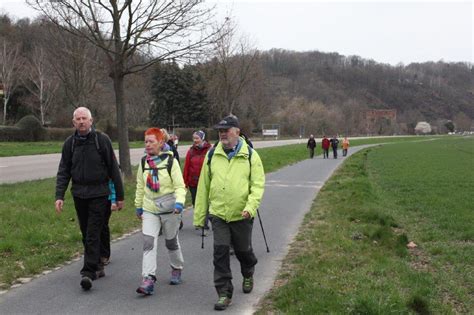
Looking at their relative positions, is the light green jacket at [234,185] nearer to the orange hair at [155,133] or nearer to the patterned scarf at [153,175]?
the patterned scarf at [153,175]

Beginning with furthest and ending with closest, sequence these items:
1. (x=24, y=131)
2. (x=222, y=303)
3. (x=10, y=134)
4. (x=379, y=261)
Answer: (x=24, y=131) → (x=10, y=134) → (x=379, y=261) → (x=222, y=303)

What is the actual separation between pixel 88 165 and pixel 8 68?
54.3m

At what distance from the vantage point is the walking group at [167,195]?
5.28 metres

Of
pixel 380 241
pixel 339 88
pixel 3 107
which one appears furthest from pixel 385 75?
pixel 380 241

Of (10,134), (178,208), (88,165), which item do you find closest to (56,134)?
(10,134)

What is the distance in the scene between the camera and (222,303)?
5.08 m

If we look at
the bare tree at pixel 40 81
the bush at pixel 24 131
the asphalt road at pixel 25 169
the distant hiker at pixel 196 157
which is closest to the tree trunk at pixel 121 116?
the asphalt road at pixel 25 169

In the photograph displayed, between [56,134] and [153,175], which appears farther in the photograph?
[56,134]

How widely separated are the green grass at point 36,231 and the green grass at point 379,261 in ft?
3.01

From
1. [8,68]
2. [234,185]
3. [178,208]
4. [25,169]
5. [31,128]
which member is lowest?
[25,169]

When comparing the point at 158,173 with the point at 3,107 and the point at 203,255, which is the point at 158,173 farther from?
the point at 3,107

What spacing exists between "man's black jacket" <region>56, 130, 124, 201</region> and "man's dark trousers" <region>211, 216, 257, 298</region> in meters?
1.46

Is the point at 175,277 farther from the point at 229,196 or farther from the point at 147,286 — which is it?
the point at 229,196

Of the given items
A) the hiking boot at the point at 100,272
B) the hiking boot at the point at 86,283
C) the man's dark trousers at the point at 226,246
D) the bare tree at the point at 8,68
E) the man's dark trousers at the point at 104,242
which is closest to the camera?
the man's dark trousers at the point at 226,246
